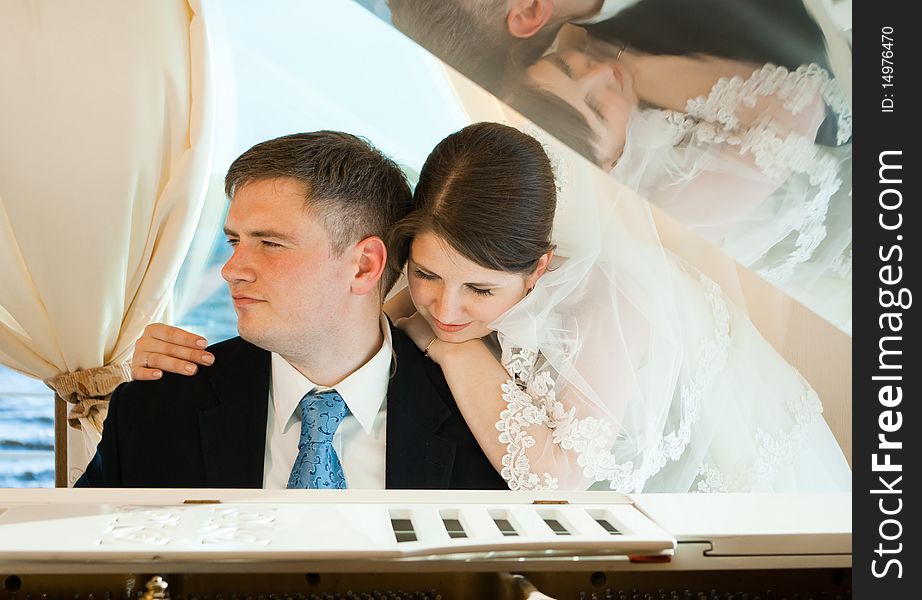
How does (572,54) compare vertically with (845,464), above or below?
above

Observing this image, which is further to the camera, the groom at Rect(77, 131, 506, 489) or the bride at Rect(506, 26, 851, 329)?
the bride at Rect(506, 26, 851, 329)

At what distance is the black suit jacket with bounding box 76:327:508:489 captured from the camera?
7.62 ft

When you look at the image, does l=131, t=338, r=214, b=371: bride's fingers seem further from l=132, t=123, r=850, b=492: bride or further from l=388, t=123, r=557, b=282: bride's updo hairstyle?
l=388, t=123, r=557, b=282: bride's updo hairstyle

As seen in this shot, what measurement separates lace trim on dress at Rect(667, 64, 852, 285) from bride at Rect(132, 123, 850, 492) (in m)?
0.29

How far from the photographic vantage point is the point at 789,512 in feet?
4.77

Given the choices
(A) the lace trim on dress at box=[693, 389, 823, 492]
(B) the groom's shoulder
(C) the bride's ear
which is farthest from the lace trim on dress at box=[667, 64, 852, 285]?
(B) the groom's shoulder

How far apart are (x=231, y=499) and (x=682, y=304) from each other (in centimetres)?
139

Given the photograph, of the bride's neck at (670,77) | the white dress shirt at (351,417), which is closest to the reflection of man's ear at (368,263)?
the white dress shirt at (351,417)

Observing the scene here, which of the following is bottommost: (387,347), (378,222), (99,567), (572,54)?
(99,567)

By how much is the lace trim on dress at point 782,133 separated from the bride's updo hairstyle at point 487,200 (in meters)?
0.43

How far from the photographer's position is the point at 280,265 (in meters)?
2.32

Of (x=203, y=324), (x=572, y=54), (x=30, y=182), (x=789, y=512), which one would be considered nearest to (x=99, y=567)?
(x=789, y=512)

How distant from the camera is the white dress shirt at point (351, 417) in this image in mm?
2377

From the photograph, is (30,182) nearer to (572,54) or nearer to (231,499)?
(231,499)
